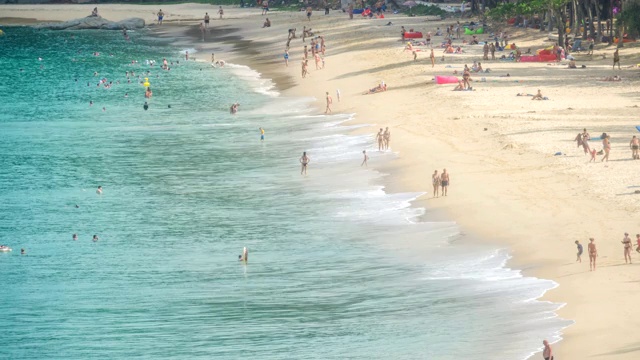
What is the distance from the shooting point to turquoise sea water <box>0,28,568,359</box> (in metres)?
30.8

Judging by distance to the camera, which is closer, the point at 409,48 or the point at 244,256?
the point at 244,256

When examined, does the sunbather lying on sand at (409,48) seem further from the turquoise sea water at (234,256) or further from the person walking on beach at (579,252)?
the person walking on beach at (579,252)

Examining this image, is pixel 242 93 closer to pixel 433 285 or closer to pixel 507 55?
pixel 507 55

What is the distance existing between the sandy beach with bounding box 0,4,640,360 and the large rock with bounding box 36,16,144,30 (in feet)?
128

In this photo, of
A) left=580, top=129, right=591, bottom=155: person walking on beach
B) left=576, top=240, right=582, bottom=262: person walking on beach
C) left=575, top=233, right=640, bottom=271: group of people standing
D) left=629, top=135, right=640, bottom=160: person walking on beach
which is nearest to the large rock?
left=580, top=129, right=591, bottom=155: person walking on beach

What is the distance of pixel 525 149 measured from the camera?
4972 cm

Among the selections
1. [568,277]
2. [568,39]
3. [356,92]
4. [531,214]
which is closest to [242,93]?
[356,92]

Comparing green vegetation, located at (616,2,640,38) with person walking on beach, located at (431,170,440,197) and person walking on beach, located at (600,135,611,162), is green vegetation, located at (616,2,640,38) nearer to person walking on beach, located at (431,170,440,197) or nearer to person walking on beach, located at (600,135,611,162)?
person walking on beach, located at (600,135,611,162)

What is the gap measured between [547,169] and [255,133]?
21.0 meters

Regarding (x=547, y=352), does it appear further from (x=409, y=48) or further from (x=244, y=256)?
(x=409, y=48)

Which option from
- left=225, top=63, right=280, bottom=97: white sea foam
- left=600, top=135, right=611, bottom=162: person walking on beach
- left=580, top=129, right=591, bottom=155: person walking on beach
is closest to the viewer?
left=600, top=135, right=611, bottom=162: person walking on beach

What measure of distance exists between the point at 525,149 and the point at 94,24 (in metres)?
96.8

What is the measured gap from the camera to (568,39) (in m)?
83.4

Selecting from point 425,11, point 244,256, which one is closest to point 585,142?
point 244,256
